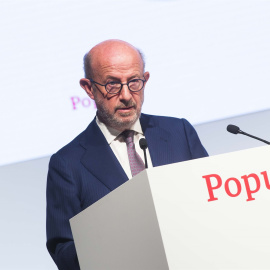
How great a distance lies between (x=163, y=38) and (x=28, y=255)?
1.31m

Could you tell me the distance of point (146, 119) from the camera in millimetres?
2498

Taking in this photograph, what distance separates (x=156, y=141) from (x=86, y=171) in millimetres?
304

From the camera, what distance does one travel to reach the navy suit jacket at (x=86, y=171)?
7.06 feet

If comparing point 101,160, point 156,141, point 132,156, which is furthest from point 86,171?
point 156,141

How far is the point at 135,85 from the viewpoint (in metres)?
2.28

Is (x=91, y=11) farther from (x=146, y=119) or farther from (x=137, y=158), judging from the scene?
(x=137, y=158)

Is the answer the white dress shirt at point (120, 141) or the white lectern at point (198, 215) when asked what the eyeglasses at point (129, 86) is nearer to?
the white dress shirt at point (120, 141)

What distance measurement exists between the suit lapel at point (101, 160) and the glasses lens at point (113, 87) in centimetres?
18

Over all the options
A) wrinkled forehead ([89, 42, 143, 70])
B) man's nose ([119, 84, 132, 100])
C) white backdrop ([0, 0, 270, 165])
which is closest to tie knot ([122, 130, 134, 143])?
man's nose ([119, 84, 132, 100])

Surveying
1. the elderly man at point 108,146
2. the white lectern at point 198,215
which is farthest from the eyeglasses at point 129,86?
the white lectern at point 198,215

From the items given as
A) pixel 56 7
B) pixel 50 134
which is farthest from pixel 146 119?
pixel 56 7

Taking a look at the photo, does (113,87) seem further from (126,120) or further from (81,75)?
(81,75)

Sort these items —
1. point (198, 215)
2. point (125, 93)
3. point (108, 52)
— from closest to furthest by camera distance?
1. point (198, 215)
2. point (125, 93)
3. point (108, 52)

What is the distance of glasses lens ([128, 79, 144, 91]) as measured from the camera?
2.27 meters
